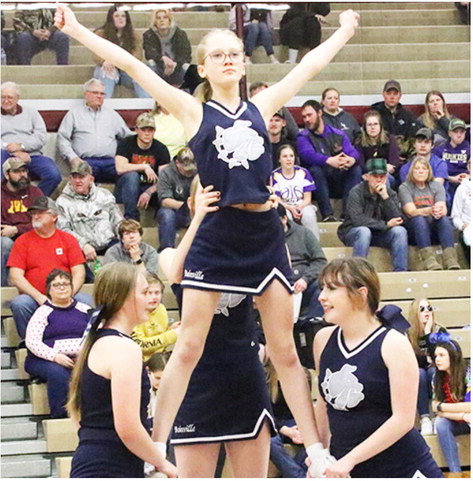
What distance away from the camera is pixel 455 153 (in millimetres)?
8195

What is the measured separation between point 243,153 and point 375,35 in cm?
316

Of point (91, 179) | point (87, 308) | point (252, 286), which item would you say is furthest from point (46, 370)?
point (252, 286)

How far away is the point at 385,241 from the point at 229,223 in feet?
12.3

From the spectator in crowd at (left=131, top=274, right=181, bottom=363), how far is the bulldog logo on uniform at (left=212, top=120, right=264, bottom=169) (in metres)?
2.26

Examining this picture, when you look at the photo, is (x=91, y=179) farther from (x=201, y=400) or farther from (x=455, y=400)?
(x=201, y=400)

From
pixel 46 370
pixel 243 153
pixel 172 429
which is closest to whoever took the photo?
pixel 243 153

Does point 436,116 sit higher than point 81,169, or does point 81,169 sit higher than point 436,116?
point 436,116

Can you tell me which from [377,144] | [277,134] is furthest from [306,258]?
[377,144]

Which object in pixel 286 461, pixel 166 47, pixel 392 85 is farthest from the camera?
pixel 392 85

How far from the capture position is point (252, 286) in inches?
155

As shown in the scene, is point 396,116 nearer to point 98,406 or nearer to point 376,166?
point 376,166

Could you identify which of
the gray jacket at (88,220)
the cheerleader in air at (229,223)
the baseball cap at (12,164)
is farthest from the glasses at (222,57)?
the baseball cap at (12,164)

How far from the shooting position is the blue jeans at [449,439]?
6.57 m

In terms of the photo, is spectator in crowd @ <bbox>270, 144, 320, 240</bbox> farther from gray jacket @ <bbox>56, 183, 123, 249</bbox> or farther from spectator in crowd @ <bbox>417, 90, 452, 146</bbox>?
gray jacket @ <bbox>56, 183, 123, 249</bbox>
